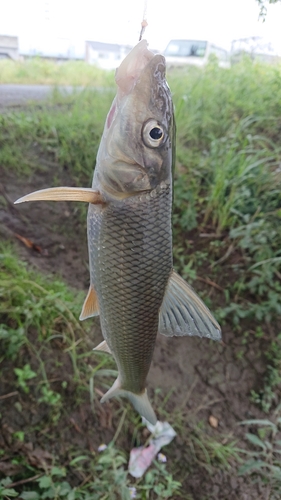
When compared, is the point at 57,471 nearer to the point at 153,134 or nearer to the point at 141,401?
the point at 141,401

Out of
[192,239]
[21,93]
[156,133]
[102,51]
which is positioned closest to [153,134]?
[156,133]

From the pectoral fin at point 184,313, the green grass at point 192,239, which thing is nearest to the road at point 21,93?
the green grass at point 192,239

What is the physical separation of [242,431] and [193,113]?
10.4 ft

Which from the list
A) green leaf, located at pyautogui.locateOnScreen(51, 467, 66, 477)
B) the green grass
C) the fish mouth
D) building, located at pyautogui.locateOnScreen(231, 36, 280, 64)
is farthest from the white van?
green leaf, located at pyautogui.locateOnScreen(51, 467, 66, 477)

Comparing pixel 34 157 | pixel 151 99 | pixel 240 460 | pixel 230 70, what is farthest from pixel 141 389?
pixel 230 70

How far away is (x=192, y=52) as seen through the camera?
4820 mm

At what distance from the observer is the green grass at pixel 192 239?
6.60 ft

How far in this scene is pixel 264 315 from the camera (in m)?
3.04

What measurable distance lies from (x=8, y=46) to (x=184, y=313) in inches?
97.1

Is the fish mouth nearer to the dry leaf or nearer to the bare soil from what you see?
the bare soil

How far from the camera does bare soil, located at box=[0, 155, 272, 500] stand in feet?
6.19

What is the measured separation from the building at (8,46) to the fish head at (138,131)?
2016 mm

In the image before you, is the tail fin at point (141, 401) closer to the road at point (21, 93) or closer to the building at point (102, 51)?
the building at point (102, 51)

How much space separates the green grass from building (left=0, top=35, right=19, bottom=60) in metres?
0.70
